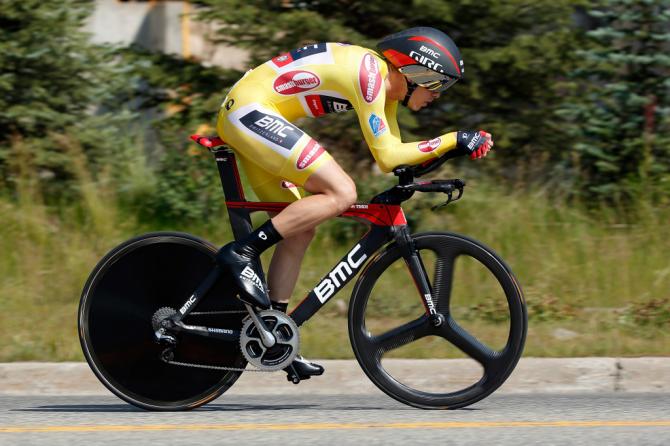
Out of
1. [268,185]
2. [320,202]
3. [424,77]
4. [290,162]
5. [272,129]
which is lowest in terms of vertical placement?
[268,185]

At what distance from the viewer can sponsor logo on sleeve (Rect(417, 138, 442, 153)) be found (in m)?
5.33

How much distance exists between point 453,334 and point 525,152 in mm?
5274

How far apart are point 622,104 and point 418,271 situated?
17.8 ft

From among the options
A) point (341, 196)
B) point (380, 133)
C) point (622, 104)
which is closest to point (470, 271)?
point (341, 196)

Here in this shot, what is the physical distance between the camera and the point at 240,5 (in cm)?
1019

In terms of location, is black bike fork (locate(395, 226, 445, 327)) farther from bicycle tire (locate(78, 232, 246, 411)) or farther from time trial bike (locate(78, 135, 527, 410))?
bicycle tire (locate(78, 232, 246, 411))

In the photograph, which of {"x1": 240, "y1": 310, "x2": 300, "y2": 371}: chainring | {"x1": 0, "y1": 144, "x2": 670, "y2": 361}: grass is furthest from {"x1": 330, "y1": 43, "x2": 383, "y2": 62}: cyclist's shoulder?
{"x1": 240, "y1": 310, "x2": 300, "y2": 371}: chainring

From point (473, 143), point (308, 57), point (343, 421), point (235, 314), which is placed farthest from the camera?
point (235, 314)

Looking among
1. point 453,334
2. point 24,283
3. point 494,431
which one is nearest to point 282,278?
point 453,334

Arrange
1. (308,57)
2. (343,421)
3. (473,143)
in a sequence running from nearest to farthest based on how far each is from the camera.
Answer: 1. (473,143)
2. (343,421)
3. (308,57)

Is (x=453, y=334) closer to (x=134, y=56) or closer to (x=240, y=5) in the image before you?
(x=240, y=5)

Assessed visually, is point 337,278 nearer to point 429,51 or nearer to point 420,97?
point 420,97

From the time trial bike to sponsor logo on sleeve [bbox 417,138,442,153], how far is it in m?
0.20

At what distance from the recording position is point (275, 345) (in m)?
5.58
